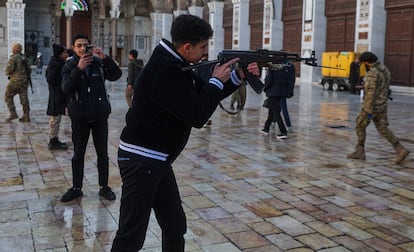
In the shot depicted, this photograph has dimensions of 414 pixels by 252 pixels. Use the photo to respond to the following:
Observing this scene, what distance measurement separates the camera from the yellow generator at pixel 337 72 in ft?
66.2

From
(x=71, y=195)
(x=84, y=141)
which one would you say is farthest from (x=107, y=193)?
(x=84, y=141)

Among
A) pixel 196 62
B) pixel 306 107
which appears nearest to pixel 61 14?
pixel 306 107

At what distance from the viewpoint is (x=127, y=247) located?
2.85m

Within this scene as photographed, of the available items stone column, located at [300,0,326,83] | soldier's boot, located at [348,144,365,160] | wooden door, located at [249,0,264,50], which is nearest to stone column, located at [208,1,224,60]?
wooden door, located at [249,0,264,50]

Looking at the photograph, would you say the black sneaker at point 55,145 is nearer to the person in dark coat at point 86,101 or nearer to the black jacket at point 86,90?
the person in dark coat at point 86,101

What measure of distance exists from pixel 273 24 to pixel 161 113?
2479 centimetres

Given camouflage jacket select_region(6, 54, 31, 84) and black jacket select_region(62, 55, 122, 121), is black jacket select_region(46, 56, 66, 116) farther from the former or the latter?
camouflage jacket select_region(6, 54, 31, 84)

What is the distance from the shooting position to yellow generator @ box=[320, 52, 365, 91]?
20.2 metres

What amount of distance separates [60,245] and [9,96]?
282 inches

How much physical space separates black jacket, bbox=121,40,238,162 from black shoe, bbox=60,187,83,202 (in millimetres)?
2528

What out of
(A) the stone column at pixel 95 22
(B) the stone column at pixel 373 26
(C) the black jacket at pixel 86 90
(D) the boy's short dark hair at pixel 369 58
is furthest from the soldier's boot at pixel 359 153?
(A) the stone column at pixel 95 22

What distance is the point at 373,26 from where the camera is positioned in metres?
20.1

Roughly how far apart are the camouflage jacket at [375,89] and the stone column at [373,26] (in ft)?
45.9

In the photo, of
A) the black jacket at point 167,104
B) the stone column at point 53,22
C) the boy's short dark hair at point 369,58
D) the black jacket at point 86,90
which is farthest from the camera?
the stone column at point 53,22
